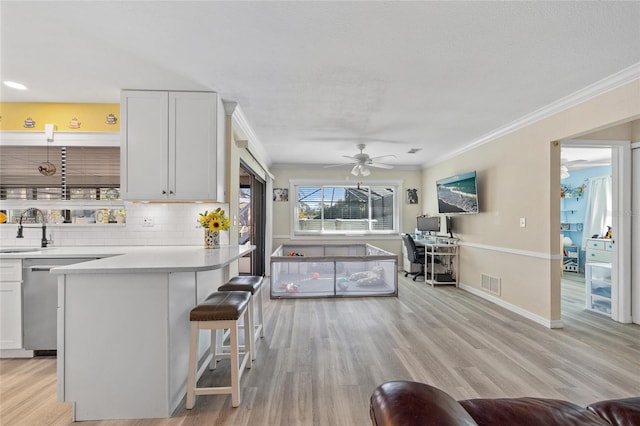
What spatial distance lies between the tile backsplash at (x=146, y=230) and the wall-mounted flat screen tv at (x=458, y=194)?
3.80 meters

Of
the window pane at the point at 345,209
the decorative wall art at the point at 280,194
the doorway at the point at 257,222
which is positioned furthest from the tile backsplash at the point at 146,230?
the window pane at the point at 345,209

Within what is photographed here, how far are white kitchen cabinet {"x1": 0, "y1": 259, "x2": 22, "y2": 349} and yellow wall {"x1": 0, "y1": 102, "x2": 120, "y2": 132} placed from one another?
1518mm

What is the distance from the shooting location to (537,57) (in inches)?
89.2

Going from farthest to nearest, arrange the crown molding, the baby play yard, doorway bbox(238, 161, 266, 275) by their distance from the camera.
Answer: doorway bbox(238, 161, 266, 275), the baby play yard, the crown molding

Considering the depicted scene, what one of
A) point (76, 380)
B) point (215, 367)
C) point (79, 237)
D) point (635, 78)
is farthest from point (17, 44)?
point (635, 78)

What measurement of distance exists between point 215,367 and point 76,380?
0.93 meters

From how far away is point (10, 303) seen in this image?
2.50 m

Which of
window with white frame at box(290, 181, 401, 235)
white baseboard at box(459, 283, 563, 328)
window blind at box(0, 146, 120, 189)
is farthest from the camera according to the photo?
window with white frame at box(290, 181, 401, 235)

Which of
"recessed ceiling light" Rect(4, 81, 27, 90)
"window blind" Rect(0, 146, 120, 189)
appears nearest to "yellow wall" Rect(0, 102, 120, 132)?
"window blind" Rect(0, 146, 120, 189)

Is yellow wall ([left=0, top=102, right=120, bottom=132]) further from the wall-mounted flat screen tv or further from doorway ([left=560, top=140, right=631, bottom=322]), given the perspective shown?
doorway ([left=560, top=140, right=631, bottom=322])

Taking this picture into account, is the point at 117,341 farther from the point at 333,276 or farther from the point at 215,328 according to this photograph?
the point at 333,276

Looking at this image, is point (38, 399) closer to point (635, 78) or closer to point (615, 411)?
point (615, 411)

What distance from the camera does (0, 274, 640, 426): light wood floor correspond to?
1.88m

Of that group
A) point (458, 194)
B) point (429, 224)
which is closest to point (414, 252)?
point (429, 224)
